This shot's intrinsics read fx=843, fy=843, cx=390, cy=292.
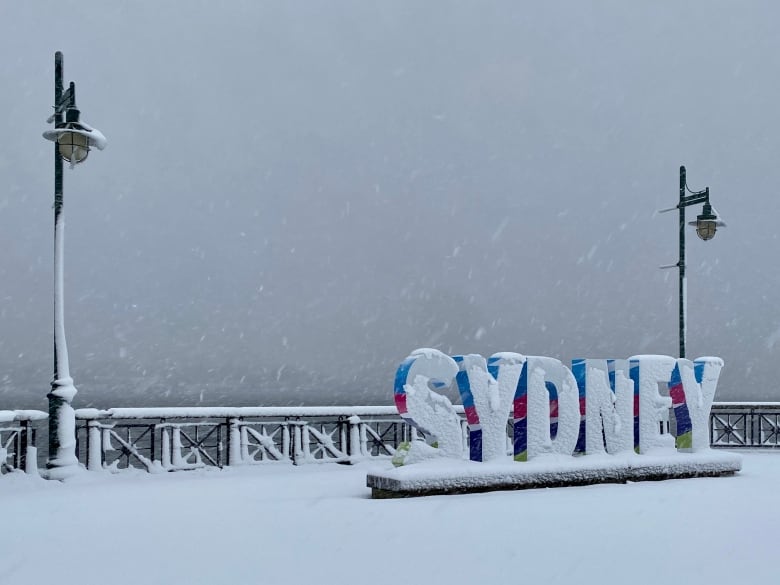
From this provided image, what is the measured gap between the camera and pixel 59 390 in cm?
1320

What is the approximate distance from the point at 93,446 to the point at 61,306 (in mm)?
2331

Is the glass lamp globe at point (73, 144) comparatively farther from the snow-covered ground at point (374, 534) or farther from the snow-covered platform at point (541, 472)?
the snow-covered platform at point (541, 472)

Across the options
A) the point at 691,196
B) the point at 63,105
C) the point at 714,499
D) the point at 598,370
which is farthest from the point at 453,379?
the point at 691,196

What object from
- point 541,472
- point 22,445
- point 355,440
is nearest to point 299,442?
point 355,440

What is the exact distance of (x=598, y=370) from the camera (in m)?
13.6

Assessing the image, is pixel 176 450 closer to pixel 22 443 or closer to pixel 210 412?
pixel 210 412

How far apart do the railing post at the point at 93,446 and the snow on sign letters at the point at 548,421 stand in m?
5.05

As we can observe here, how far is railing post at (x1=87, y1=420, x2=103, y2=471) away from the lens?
44.9ft

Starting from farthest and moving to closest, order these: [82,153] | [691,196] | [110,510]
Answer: [691,196] → [82,153] → [110,510]

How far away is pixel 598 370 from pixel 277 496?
217 inches

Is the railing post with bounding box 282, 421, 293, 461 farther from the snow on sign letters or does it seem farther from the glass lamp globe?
the glass lamp globe

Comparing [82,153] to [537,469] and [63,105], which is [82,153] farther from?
[537,469]

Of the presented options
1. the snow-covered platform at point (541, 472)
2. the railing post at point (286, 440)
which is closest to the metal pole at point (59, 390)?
the railing post at point (286, 440)

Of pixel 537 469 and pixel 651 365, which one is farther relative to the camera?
pixel 651 365
